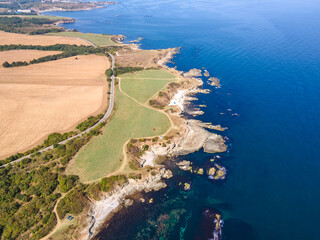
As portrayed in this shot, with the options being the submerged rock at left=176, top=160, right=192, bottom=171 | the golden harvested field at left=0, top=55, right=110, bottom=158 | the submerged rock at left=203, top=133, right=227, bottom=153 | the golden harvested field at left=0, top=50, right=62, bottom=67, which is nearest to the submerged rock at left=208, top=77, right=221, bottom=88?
the submerged rock at left=203, top=133, right=227, bottom=153

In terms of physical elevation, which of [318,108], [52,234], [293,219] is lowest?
[52,234]

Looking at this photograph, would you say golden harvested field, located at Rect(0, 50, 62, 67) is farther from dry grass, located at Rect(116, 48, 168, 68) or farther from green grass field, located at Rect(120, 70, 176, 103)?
green grass field, located at Rect(120, 70, 176, 103)

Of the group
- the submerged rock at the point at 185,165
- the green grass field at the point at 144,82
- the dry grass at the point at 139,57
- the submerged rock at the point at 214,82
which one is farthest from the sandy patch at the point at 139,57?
the submerged rock at the point at 185,165

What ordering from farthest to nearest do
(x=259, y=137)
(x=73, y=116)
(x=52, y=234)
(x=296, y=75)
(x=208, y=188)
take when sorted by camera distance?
(x=296, y=75) < (x=73, y=116) < (x=259, y=137) < (x=208, y=188) < (x=52, y=234)

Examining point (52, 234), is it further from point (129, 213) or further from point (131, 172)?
point (131, 172)

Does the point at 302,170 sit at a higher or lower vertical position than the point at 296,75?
lower

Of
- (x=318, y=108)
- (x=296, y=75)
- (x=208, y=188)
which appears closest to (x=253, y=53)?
(x=296, y=75)
